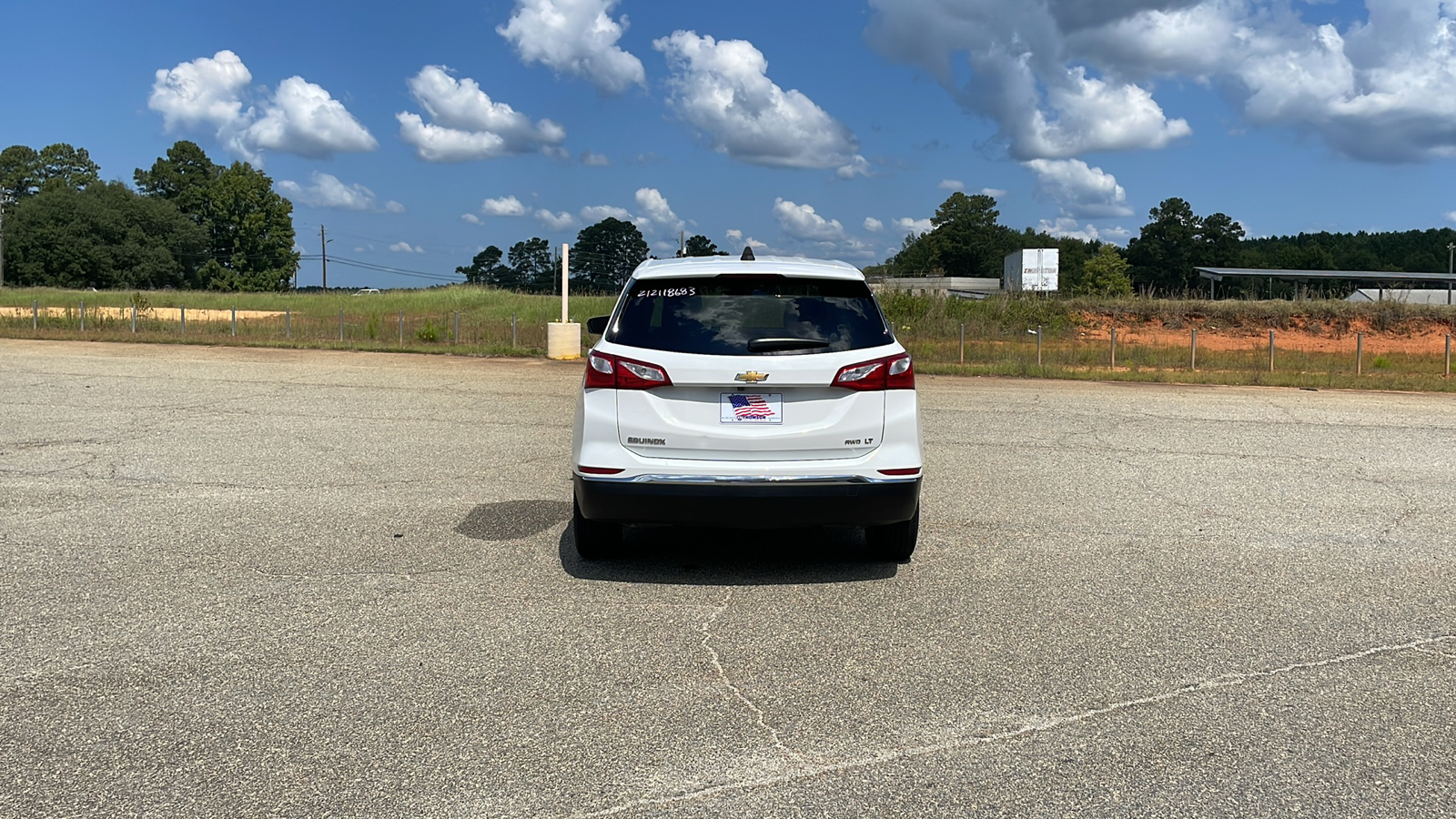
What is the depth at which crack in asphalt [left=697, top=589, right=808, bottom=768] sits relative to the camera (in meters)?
3.73

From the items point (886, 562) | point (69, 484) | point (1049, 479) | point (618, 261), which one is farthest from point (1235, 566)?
point (618, 261)

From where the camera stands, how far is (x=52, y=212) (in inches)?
3730

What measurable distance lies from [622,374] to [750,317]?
2.40 feet

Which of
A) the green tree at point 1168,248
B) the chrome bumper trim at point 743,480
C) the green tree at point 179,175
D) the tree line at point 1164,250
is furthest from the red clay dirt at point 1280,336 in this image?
the green tree at point 179,175

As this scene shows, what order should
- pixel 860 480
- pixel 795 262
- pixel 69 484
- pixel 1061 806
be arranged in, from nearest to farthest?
pixel 1061 806 → pixel 860 480 → pixel 795 262 → pixel 69 484

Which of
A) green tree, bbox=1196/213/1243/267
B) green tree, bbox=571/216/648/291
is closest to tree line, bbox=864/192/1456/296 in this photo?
green tree, bbox=1196/213/1243/267

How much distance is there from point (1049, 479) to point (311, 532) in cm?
592

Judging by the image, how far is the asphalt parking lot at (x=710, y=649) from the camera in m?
3.48

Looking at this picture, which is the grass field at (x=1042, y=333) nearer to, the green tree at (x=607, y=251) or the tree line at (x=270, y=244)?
the tree line at (x=270, y=244)

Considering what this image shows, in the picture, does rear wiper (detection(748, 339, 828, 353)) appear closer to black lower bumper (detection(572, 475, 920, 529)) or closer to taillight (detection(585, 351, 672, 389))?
taillight (detection(585, 351, 672, 389))

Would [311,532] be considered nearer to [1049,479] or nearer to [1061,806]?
[1061,806]

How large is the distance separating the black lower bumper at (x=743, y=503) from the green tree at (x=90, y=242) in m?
100

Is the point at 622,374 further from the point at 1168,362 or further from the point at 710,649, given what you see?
the point at 1168,362

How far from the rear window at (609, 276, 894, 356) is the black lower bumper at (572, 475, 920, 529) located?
0.71 metres
